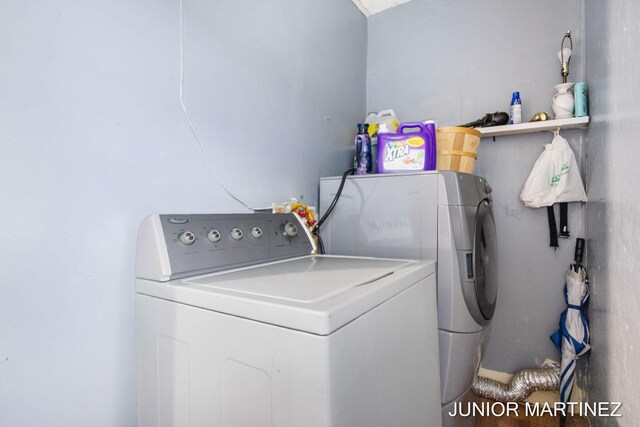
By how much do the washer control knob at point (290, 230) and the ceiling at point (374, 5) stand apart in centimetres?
202

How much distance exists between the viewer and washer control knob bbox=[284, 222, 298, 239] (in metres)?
1.40

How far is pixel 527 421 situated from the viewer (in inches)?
74.0

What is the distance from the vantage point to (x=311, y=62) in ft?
6.48

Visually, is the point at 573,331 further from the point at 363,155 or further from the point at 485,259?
the point at 363,155

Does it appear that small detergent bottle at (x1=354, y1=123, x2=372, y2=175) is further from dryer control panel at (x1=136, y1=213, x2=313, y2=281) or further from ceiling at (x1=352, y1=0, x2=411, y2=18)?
ceiling at (x1=352, y1=0, x2=411, y2=18)

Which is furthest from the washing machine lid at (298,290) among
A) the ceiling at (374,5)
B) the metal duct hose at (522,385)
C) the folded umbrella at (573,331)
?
the ceiling at (374,5)

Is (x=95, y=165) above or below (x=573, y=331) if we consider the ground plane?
above

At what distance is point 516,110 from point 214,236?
199 cm

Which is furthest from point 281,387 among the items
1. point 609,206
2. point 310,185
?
point 609,206

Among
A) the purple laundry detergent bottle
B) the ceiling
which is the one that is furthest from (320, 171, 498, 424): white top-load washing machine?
the ceiling

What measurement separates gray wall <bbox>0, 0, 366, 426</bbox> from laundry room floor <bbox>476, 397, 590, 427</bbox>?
1836 mm

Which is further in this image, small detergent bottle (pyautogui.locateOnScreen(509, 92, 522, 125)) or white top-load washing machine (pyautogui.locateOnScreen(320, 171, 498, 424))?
small detergent bottle (pyautogui.locateOnScreen(509, 92, 522, 125))

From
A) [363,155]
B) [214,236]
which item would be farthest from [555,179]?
[214,236]
